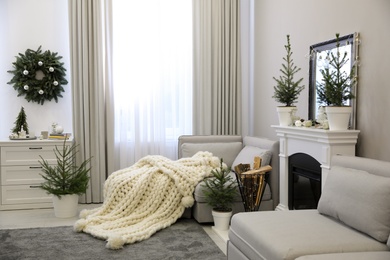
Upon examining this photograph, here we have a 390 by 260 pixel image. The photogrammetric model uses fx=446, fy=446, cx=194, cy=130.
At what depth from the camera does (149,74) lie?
18.2 ft

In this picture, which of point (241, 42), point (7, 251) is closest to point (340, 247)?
point (7, 251)

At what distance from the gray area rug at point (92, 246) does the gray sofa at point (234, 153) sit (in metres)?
0.27

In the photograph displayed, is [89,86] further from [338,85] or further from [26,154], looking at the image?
[338,85]

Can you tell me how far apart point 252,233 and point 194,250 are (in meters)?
1.01

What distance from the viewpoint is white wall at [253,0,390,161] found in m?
3.20

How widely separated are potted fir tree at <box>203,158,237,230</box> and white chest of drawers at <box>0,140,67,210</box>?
6.33 ft

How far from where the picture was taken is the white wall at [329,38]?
10.5 feet

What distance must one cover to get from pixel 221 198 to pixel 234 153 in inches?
44.1

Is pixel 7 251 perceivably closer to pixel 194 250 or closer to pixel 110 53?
pixel 194 250

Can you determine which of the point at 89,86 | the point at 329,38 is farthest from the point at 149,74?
the point at 329,38

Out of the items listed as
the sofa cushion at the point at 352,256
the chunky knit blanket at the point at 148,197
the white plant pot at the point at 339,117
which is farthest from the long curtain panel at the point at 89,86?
the sofa cushion at the point at 352,256

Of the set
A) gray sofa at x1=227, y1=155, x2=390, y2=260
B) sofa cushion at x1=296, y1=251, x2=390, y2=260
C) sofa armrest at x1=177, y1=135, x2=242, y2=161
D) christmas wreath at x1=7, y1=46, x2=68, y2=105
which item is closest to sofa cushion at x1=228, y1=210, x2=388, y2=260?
gray sofa at x1=227, y1=155, x2=390, y2=260

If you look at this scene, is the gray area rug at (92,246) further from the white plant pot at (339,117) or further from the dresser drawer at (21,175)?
the white plant pot at (339,117)

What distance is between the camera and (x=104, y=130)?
5.35 m
